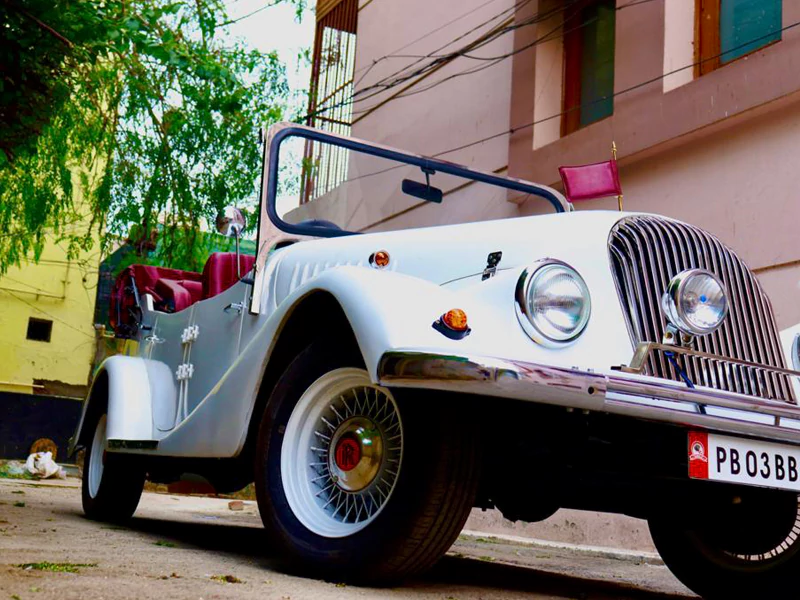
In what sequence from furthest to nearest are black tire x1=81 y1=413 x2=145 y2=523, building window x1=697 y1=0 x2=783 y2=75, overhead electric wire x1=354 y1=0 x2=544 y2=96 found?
overhead electric wire x1=354 y1=0 x2=544 y2=96 → building window x1=697 y1=0 x2=783 y2=75 → black tire x1=81 y1=413 x2=145 y2=523

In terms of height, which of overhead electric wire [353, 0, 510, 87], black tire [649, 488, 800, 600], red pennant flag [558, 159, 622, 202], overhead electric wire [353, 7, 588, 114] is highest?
overhead electric wire [353, 0, 510, 87]

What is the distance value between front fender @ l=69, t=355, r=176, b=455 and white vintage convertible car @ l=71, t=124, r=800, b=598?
0.60 meters

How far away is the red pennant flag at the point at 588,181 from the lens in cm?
602

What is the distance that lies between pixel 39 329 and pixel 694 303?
771 inches

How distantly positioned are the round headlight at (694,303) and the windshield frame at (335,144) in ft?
6.09

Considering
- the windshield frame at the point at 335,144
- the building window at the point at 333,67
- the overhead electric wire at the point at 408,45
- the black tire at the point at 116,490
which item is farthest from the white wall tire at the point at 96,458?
the building window at the point at 333,67

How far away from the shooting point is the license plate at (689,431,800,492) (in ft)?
9.45

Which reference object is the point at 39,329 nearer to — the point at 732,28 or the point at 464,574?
the point at 732,28

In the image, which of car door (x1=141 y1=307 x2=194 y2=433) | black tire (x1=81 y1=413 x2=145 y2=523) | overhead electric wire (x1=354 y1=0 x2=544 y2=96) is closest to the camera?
car door (x1=141 y1=307 x2=194 y2=433)

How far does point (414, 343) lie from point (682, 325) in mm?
916

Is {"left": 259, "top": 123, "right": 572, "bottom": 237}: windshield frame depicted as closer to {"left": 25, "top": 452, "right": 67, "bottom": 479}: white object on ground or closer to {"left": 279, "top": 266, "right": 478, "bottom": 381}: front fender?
{"left": 279, "top": 266, "right": 478, "bottom": 381}: front fender

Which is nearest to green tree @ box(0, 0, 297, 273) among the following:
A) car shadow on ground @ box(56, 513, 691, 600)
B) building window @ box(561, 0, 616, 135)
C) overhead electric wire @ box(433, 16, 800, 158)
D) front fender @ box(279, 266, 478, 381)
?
overhead electric wire @ box(433, 16, 800, 158)

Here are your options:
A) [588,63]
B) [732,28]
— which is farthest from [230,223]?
[588,63]

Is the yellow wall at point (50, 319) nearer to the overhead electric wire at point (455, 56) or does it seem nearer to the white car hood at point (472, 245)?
the overhead electric wire at point (455, 56)
